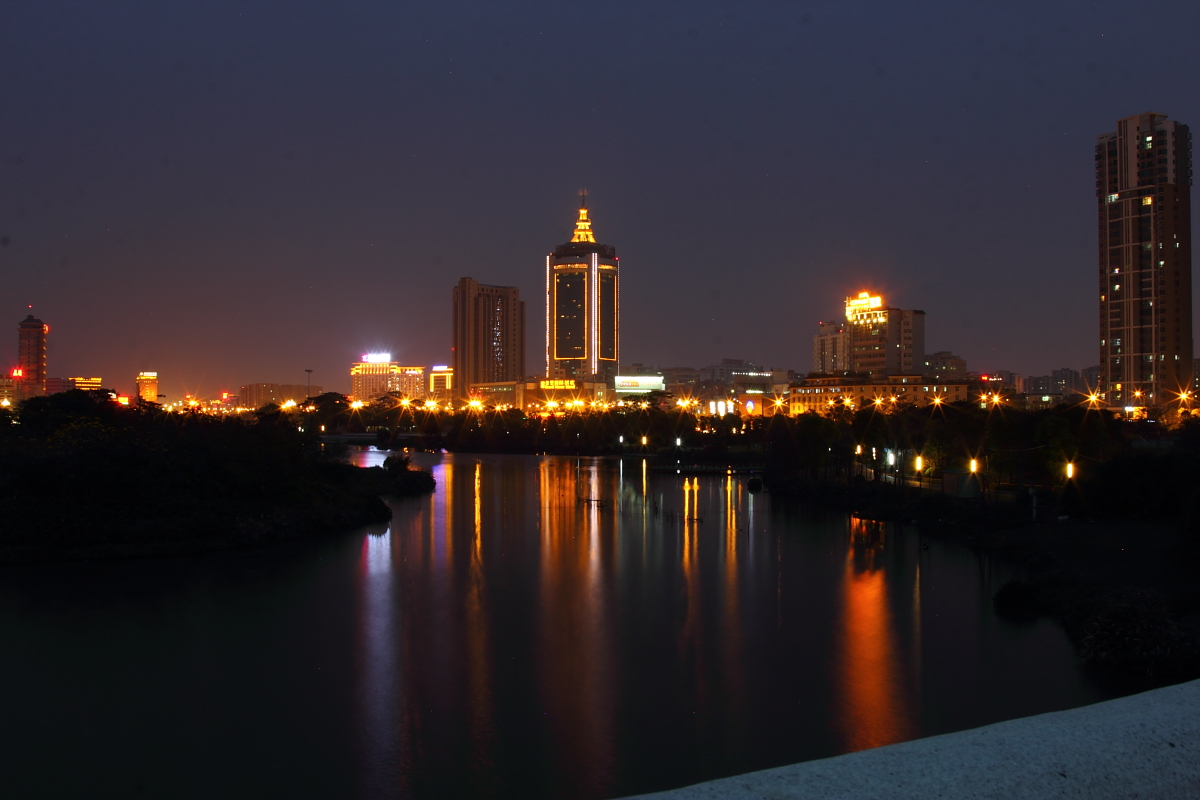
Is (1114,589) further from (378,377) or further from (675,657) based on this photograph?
(378,377)

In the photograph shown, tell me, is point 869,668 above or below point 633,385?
below

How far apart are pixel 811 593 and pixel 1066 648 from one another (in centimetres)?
444

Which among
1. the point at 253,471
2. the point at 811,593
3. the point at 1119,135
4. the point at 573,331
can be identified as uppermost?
the point at 1119,135

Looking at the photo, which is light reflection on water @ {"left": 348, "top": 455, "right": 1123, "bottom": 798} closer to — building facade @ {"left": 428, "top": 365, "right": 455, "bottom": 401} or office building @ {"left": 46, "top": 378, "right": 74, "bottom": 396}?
office building @ {"left": 46, "top": 378, "right": 74, "bottom": 396}

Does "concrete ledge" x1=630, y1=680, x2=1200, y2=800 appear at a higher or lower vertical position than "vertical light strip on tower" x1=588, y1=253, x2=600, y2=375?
lower

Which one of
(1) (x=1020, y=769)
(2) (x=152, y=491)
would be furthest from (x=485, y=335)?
(1) (x=1020, y=769)

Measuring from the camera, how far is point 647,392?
359ft

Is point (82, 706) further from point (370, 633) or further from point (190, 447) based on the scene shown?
point (190, 447)

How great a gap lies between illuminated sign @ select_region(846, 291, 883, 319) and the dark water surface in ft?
281

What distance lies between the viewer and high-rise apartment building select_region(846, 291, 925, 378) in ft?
324

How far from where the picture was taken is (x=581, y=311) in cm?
11400

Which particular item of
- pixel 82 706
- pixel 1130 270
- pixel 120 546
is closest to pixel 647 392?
pixel 1130 270

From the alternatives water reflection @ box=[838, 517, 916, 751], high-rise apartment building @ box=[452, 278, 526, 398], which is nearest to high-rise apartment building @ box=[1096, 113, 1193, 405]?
water reflection @ box=[838, 517, 916, 751]

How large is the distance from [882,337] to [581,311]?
3806 centimetres
